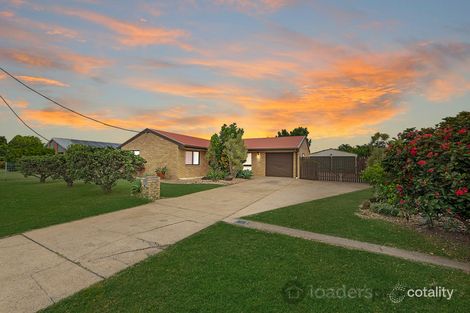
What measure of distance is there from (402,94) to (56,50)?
20.2m

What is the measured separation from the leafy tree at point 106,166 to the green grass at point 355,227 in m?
7.14

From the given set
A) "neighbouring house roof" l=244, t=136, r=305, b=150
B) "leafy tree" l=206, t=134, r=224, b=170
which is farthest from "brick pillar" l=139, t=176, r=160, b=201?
"neighbouring house roof" l=244, t=136, r=305, b=150

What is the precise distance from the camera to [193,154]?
24.0 m

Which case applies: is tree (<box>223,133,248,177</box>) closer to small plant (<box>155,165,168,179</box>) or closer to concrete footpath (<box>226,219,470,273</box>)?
small plant (<box>155,165,168,179</box>)

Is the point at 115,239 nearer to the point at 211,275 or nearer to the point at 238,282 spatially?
the point at 211,275

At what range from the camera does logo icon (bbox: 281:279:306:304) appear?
10.1 ft

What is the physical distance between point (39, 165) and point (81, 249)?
18287mm

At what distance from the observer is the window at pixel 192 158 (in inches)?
912

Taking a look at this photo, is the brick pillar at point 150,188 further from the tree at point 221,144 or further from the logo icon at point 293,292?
the tree at point 221,144

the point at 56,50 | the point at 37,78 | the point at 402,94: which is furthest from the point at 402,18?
the point at 37,78

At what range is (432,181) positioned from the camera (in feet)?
14.2

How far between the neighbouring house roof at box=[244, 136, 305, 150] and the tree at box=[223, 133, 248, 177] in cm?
474

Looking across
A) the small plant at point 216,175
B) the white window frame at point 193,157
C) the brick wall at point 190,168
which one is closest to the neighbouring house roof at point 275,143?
the brick wall at point 190,168

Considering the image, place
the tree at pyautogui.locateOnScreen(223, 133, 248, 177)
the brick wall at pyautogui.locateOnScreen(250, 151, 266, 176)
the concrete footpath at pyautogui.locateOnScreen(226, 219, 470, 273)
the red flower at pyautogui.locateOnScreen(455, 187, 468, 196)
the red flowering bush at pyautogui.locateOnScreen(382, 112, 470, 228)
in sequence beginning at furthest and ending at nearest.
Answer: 1. the brick wall at pyautogui.locateOnScreen(250, 151, 266, 176)
2. the tree at pyautogui.locateOnScreen(223, 133, 248, 177)
3. the concrete footpath at pyautogui.locateOnScreen(226, 219, 470, 273)
4. the red flowering bush at pyautogui.locateOnScreen(382, 112, 470, 228)
5. the red flower at pyautogui.locateOnScreen(455, 187, 468, 196)
